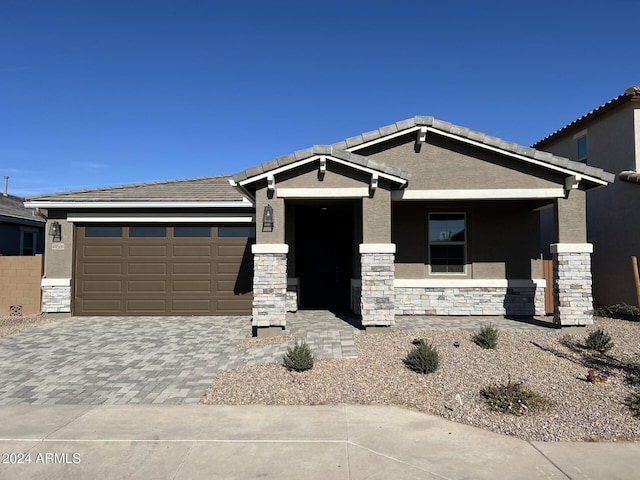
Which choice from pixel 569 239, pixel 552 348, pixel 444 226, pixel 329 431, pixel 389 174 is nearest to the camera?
pixel 329 431

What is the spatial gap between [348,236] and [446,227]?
291 cm

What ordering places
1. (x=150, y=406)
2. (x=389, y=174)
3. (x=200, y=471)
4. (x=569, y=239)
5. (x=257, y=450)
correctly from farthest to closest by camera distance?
1. (x=569, y=239)
2. (x=389, y=174)
3. (x=150, y=406)
4. (x=257, y=450)
5. (x=200, y=471)

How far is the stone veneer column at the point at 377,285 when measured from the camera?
8883 millimetres

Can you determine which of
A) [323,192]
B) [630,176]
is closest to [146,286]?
[323,192]

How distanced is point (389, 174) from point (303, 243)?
4.56m

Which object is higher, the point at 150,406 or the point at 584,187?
the point at 584,187

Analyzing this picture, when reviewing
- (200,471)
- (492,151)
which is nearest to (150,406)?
(200,471)

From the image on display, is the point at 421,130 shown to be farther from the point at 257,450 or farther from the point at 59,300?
the point at 59,300

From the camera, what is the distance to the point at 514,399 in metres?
5.45

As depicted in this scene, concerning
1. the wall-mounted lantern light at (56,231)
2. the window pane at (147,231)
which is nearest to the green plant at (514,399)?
the window pane at (147,231)

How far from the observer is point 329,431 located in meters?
4.81

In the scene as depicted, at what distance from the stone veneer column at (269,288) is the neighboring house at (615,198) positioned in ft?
32.2

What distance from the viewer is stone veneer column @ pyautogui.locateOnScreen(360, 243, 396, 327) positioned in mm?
Result: 8883

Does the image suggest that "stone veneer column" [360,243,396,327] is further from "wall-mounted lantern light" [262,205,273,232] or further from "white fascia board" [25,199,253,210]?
"white fascia board" [25,199,253,210]
